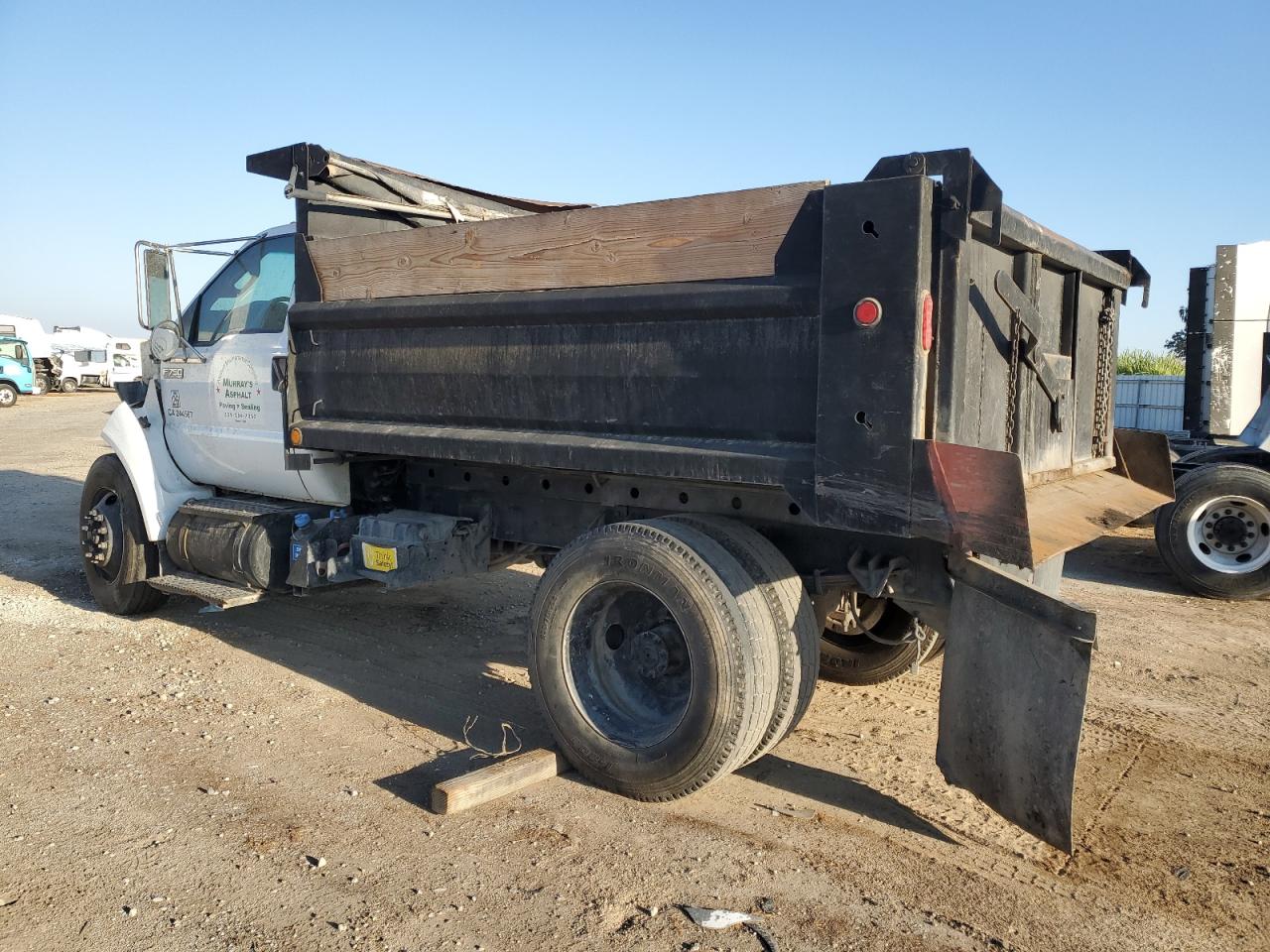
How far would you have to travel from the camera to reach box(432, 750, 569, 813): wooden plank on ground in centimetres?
370

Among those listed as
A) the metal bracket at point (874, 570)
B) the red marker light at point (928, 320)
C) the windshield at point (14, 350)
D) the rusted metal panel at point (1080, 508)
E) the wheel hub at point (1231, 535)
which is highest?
the windshield at point (14, 350)

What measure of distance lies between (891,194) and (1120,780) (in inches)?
103

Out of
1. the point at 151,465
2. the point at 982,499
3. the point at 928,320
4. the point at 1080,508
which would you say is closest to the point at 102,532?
the point at 151,465

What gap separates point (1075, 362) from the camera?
452cm

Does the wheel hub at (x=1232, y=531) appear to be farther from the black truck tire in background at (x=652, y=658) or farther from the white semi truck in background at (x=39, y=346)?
the white semi truck in background at (x=39, y=346)

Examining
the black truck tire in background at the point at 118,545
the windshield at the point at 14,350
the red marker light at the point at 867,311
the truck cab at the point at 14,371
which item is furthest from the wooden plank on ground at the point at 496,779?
the windshield at the point at 14,350

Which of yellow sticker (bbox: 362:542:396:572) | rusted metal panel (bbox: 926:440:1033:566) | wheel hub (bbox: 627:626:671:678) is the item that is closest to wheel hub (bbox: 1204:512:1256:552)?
rusted metal panel (bbox: 926:440:1033:566)

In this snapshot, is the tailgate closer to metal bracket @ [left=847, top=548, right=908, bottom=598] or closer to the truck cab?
metal bracket @ [left=847, top=548, right=908, bottom=598]

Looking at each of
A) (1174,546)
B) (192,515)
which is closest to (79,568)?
(192,515)

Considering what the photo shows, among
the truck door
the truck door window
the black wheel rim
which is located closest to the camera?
the black wheel rim

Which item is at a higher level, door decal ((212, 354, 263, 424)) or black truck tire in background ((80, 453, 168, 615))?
door decal ((212, 354, 263, 424))

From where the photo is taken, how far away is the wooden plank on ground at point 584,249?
3.57m

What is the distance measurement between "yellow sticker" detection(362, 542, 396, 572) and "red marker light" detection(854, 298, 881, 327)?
2737 mm

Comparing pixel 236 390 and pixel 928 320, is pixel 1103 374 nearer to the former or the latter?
pixel 928 320
